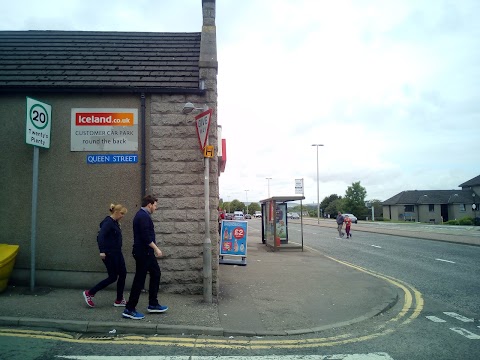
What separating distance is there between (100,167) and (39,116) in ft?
4.93

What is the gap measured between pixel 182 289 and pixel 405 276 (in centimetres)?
708

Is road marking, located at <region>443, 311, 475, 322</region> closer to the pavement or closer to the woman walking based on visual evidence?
the pavement

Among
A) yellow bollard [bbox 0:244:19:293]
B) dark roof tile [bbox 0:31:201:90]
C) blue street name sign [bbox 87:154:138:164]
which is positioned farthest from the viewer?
dark roof tile [bbox 0:31:201:90]

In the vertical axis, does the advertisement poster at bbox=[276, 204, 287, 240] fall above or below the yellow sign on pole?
below

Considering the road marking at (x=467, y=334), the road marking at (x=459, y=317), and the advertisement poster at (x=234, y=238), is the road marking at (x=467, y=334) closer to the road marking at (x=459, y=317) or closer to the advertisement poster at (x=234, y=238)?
the road marking at (x=459, y=317)

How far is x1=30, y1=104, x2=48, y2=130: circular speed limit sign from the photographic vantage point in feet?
21.6

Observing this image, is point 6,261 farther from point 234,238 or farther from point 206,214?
point 234,238

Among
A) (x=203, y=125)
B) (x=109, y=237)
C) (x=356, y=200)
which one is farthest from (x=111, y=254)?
(x=356, y=200)

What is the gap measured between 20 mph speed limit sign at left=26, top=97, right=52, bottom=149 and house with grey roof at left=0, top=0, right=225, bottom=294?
40 mm

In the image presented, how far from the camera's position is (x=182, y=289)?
275 inches

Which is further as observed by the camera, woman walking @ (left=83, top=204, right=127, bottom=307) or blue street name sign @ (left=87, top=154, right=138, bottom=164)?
blue street name sign @ (left=87, top=154, right=138, bottom=164)

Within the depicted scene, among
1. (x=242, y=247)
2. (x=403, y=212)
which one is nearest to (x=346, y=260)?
(x=242, y=247)

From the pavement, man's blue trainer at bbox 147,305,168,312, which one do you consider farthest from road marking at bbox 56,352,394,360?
man's blue trainer at bbox 147,305,168,312

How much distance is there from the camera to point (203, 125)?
261 inches
